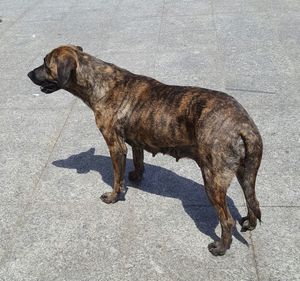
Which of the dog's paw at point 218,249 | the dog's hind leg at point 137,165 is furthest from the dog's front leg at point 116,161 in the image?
the dog's paw at point 218,249

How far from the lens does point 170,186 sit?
5.62 m

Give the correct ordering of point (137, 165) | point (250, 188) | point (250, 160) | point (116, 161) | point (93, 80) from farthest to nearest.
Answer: point (137, 165) < point (116, 161) < point (93, 80) < point (250, 188) < point (250, 160)

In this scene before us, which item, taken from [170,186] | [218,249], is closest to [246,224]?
[218,249]

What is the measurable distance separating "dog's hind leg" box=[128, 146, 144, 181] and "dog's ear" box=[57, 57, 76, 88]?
126 centimetres

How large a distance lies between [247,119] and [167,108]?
89 cm

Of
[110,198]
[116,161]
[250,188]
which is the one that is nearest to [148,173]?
[110,198]

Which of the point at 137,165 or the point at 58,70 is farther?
the point at 137,165

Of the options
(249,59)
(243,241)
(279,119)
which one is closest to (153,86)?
(243,241)

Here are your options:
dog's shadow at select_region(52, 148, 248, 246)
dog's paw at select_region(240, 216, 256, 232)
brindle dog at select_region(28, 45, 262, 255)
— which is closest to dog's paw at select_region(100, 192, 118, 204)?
brindle dog at select_region(28, 45, 262, 255)

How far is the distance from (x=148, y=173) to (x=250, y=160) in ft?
7.26

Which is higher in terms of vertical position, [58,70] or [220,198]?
[58,70]

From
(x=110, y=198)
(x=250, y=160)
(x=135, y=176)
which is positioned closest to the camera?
(x=250, y=160)

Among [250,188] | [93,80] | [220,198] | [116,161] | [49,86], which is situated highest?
Answer: [93,80]

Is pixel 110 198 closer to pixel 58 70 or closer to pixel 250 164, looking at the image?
pixel 58 70
